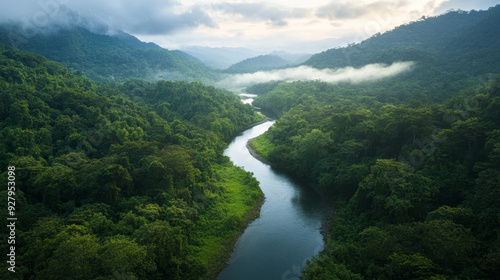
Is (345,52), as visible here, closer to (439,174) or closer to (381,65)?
(381,65)

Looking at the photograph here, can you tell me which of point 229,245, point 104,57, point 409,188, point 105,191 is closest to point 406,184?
point 409,188

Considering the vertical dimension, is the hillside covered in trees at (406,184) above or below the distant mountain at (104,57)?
below

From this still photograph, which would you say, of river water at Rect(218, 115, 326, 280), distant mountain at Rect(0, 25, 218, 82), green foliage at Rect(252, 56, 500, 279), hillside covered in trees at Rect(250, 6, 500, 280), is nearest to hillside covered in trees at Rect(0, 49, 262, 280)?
river water at Rect(218, 115, 326, 280)

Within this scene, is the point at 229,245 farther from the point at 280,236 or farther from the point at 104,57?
the point at 104,57

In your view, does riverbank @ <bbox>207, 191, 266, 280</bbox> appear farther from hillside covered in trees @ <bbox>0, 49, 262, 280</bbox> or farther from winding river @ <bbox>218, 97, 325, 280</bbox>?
winding river @ <bbox>218, 97, 325, 280</bbox>

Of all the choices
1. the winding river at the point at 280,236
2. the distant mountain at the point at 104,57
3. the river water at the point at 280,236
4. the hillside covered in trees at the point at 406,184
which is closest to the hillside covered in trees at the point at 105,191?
the river water at the point at 280,236

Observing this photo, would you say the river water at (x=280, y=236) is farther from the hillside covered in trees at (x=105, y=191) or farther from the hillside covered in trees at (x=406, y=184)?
the hillside covered in trees at (x=406, y=184)

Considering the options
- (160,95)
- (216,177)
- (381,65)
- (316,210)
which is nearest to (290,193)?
(316,210)
